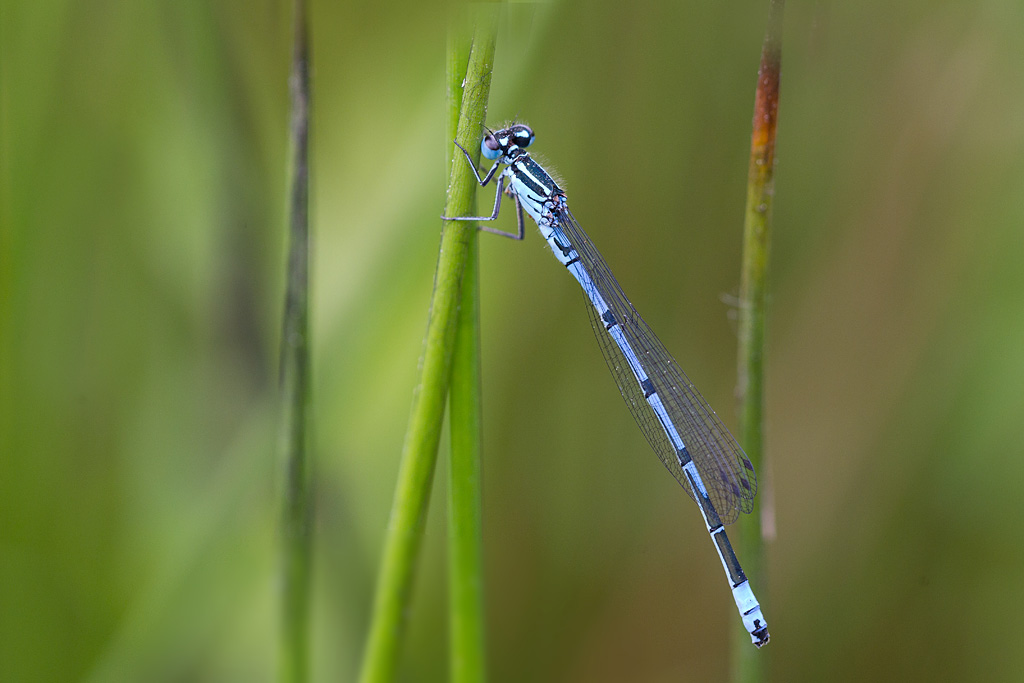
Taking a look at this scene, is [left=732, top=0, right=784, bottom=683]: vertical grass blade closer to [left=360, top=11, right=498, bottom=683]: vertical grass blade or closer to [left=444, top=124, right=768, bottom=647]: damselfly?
[left=360, top=11, right=498, bottom=683]: vertical grass blade

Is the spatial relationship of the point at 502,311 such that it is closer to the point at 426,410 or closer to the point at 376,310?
the point at 376,310

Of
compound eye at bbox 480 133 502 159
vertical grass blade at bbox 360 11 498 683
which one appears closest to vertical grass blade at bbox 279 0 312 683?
vertical grass blade at bbox 360 11 498 683

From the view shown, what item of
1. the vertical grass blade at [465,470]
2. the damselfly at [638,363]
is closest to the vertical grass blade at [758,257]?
the vertical grass blade at [465,470]

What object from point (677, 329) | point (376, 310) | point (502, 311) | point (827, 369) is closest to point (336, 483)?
point (376, 310)

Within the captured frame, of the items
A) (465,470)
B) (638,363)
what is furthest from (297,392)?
(638,363)

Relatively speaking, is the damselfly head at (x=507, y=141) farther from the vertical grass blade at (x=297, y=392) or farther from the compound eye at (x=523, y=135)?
the vertical grass blade at (x=297, y=392)

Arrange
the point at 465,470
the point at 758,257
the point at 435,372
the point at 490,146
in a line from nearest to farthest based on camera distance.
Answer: the point at 435,372 → the point at 465,470 → the point at 758,257 → the point at 490,146

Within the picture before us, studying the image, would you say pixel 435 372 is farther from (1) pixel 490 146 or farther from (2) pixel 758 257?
(1) pixel 490 146
